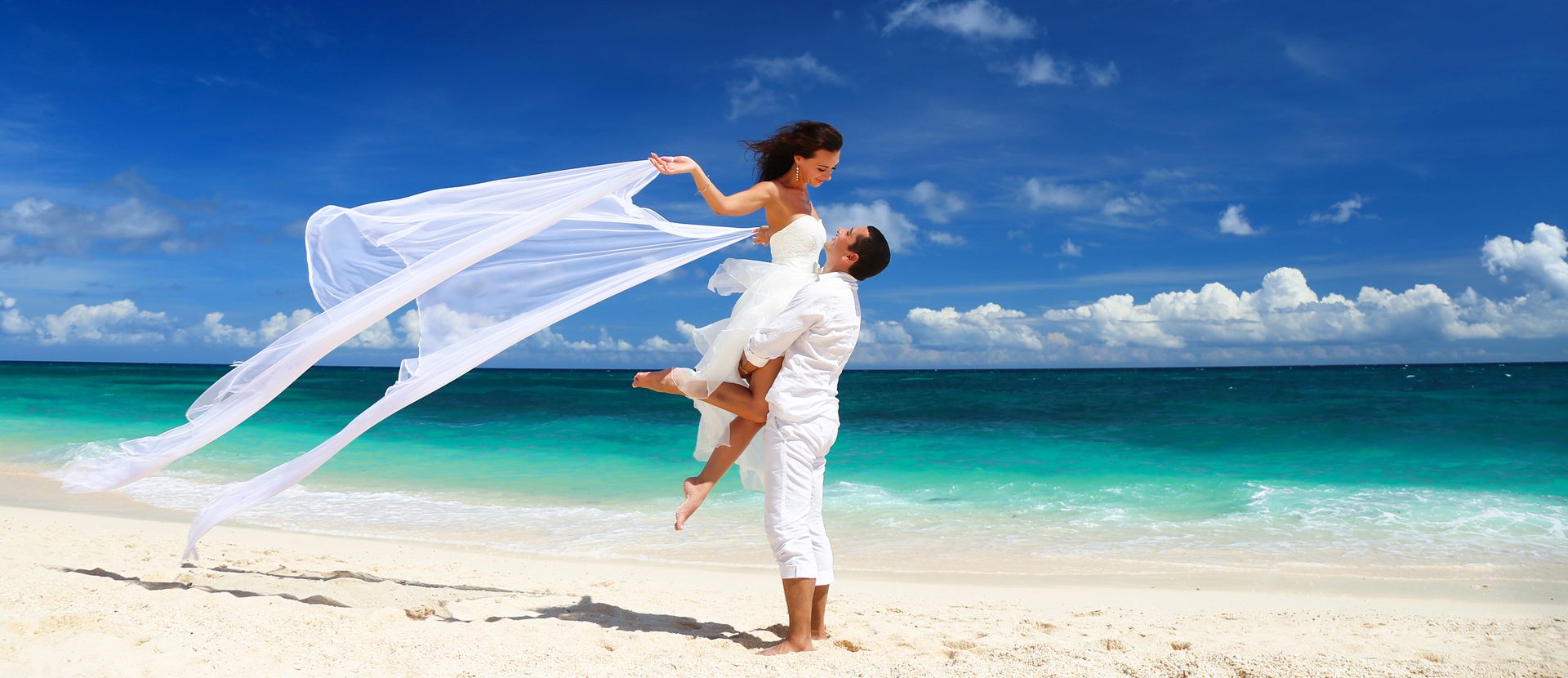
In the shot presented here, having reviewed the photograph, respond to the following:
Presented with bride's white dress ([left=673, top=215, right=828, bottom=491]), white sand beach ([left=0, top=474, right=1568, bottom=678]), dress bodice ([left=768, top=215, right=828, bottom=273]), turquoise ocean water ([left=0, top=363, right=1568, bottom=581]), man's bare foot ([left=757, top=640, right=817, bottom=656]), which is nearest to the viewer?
white sand beach ([left=0, top=474, right=1568, bottom=678])

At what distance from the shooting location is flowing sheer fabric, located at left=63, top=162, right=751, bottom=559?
427 centimetres

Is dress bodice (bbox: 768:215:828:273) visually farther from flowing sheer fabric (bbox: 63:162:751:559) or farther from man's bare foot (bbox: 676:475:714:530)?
man's bare foot (bbox: 676:475:714:530)

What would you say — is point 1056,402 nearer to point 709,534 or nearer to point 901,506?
point 901,506

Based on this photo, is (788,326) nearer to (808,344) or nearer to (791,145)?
(808,344)

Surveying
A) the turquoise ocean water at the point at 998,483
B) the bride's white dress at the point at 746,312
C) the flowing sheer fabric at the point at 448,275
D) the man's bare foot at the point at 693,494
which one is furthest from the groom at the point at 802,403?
the turquoise ocean water at the point at 998,483

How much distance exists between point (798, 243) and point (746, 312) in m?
0.41

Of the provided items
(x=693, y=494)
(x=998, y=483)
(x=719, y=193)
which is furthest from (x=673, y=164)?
(x=998, y=483)

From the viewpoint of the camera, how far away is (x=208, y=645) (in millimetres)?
3527

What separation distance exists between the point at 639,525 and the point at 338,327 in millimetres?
4436

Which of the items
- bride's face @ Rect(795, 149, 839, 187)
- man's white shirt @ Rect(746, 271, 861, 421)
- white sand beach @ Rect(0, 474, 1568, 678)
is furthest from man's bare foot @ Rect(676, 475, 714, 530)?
bride's face @ Rect(795, 149, 839, 187)

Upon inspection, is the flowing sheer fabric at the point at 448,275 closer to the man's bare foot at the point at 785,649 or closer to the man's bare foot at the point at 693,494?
the man's bare foot at the point at 693,494

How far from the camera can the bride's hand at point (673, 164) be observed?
4086 millimetres

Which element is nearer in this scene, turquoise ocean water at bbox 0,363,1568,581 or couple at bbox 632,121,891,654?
couple at bbox 632,121,891,654

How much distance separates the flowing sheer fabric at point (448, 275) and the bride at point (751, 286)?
0.43 m
